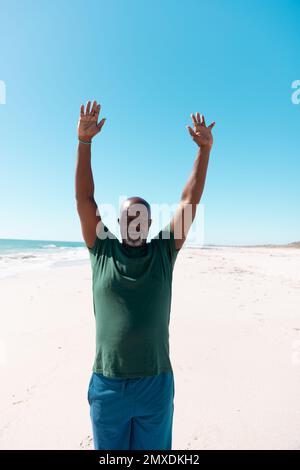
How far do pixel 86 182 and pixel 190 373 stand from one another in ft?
12.4

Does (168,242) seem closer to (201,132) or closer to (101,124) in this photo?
(201,132)

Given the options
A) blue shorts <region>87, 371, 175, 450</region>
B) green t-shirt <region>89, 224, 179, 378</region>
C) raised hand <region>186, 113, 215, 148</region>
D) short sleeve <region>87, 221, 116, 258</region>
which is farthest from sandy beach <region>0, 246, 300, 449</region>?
raised hand <region>186, 113, 215, 148</region>

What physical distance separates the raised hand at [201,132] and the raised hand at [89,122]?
758 mm

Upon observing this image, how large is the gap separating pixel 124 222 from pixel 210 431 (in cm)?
277

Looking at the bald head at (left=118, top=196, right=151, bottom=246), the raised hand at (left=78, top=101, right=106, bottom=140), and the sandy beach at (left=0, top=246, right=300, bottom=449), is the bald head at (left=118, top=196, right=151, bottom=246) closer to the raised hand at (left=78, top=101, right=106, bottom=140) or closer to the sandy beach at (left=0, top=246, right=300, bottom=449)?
the raised hand at (left=78, top=101, right=106, bottom=140)

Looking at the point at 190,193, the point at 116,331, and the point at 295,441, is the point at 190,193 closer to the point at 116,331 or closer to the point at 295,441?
the point at 116,331

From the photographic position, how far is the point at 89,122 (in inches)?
92.8

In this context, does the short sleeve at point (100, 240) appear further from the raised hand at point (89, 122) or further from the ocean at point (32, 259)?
the ocean at point (32, 259)

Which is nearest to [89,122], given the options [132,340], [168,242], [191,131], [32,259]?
[191,131]

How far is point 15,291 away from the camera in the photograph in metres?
10.7

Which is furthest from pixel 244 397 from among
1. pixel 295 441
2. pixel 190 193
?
pixel 190 193

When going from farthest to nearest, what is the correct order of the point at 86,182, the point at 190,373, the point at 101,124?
the point at 190,373 → the point at 101,124 → the point at 86,182

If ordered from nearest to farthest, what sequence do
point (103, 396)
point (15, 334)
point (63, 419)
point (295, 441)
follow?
point (103, 396)
point (295, 441)
point (63, 419)
point (15, 334)

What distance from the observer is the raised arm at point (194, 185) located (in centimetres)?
224
